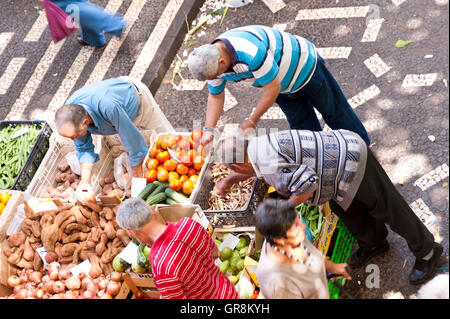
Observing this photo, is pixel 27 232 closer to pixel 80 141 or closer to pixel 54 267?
pixel 54 267

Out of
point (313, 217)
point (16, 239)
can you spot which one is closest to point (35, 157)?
point (16, 239)

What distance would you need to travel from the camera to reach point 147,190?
179 inches

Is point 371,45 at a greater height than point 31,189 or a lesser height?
greater

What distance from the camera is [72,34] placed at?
7.71 m

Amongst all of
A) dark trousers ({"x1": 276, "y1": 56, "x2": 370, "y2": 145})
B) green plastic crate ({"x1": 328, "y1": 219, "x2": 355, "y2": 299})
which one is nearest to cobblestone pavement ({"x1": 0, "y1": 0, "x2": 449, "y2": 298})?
green plastic crate ({"x1": 328, "y1": 219, "x2": 355, "y2": 299})

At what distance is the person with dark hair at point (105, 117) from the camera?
13.6 feet

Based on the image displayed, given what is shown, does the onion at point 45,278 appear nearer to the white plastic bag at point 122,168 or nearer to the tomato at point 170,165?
the white plastic bag at point 122,168

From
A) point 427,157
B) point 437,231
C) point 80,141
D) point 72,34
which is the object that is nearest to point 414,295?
point 437,231

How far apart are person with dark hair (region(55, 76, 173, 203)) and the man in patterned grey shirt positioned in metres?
1.27

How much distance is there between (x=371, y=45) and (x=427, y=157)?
179 cm
